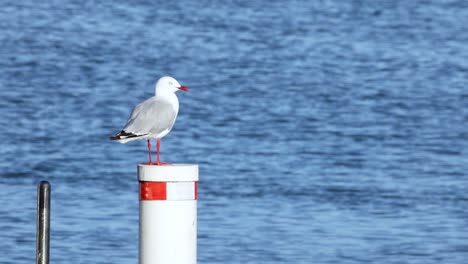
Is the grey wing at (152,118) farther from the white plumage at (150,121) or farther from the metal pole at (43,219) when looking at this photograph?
the metal pole at (43,219)

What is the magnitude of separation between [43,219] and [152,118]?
147 cm

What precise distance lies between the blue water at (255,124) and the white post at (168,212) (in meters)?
3.93

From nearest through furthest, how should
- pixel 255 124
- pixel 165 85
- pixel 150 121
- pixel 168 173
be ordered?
pixel 168 173
pixel 150 121
pixel 165 85
pixel 255 124

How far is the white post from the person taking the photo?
23.6ft

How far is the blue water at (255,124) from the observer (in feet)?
40.1

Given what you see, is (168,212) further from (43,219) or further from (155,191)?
(43,219)

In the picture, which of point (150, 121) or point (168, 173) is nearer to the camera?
point (168, 173)

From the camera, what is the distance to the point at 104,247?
11.6 m

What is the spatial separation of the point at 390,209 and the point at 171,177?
675 centimetres

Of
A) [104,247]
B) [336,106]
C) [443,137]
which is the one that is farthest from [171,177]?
[336,106]

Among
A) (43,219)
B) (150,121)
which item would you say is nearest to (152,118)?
(150,121)

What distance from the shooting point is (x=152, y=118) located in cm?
886

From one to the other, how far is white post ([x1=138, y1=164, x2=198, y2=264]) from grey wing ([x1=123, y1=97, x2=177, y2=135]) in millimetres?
1624

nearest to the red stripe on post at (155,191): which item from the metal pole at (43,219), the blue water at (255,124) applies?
the metal pole at (43,219)
